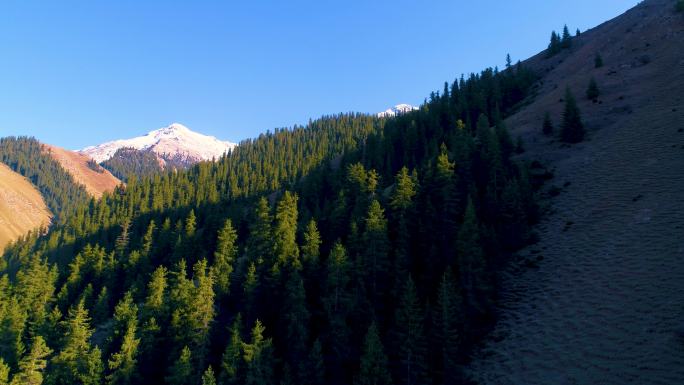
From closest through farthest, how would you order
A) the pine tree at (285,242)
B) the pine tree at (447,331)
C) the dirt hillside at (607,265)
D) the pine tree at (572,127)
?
the dirt hillside at (607,265) < the pine tree at (447,331) < the pine tree at (285,242) < the pine tree at (572,127)

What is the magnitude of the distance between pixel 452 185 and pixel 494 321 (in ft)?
63.5

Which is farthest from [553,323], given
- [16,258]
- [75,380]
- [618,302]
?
[16,258]

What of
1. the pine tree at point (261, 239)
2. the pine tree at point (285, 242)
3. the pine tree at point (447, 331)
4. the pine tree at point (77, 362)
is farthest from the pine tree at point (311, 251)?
the pine tree at point (77, 362)

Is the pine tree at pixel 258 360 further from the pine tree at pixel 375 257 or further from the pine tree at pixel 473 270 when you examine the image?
the pine tree at pixel 473 270

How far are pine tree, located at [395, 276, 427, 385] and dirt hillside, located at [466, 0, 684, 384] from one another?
14.1ft

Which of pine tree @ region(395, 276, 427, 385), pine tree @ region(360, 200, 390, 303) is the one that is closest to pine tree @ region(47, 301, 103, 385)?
pine tree @ region(360, 200, 390, 303)

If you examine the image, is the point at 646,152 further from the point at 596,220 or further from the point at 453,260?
the point at 453,260

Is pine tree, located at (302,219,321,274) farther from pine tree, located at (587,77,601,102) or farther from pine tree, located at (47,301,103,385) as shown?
pine tree, located at (587,77,601,102)

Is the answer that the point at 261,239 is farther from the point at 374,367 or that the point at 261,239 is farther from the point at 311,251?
the point at 374,367

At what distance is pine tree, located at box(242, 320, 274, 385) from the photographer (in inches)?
1460

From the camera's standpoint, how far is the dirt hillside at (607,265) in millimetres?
25453

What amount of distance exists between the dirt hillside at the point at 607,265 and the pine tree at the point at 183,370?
27.8 meters

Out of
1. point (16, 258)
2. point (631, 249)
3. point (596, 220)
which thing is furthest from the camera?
point (16, 258)

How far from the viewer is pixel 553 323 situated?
31.3m
